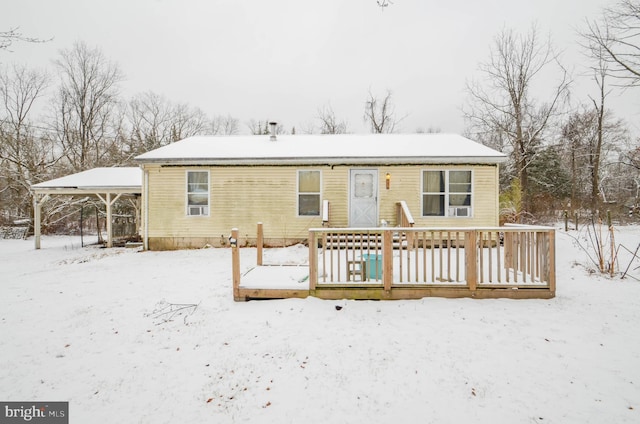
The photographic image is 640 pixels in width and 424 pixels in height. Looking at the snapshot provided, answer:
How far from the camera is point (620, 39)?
8547 mm

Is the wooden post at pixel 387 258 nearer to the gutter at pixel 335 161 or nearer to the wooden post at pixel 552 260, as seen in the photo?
the wooden post at pixel 552 260

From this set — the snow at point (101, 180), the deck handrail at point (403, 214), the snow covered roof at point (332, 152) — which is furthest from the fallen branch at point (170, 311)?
the snow at point (101, 180)

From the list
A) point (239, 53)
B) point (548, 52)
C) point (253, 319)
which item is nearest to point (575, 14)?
point (548, 52)

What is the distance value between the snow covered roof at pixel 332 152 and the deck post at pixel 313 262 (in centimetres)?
542

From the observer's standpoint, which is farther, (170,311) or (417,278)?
(417,278)

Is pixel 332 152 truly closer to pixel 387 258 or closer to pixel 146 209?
pixel 387 258

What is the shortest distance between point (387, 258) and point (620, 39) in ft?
33.7

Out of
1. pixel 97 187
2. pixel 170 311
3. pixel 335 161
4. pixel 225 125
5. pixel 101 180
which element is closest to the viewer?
pixel 170 311

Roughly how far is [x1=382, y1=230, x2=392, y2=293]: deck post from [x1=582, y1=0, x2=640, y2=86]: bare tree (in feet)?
30.8

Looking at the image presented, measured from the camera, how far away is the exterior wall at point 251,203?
395 inches

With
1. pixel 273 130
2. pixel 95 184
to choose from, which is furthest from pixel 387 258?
pixel 95 184

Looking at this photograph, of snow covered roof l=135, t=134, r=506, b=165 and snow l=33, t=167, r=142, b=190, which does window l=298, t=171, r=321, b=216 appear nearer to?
snow covered roof l=135, t=134, r=506, b=165

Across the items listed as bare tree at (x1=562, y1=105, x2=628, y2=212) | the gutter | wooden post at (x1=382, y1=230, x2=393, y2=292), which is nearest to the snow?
the gutter

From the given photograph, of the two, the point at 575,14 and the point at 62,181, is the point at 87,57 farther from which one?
the point at 575,14
